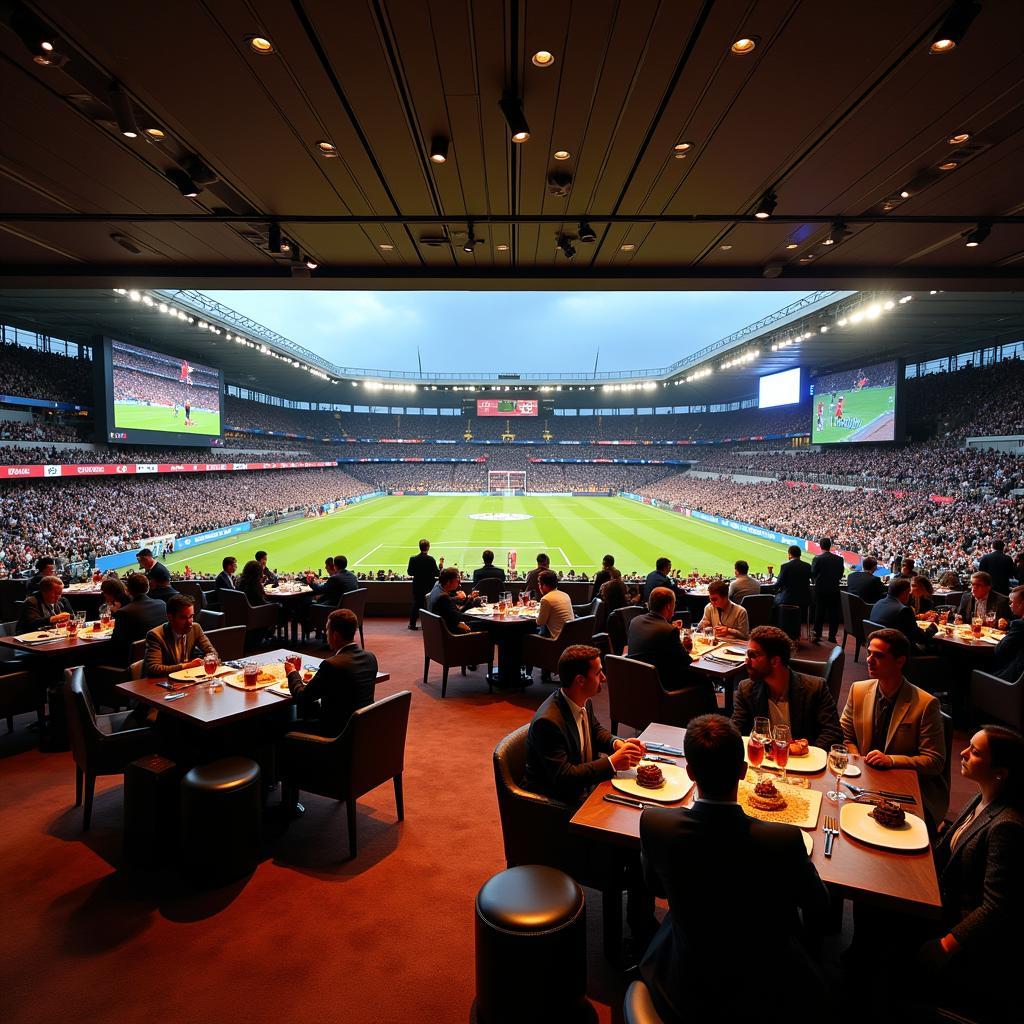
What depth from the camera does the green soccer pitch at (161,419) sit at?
28.8m

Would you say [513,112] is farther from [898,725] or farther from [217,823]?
[217,823]

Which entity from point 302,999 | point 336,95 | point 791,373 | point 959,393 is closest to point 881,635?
point 302,999

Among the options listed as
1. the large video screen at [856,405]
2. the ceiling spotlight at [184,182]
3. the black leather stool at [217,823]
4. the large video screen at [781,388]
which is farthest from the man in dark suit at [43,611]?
the large video screen at [781,388]

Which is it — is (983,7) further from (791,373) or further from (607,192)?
(791,373)

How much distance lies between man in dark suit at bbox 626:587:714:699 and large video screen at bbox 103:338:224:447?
1219 inches

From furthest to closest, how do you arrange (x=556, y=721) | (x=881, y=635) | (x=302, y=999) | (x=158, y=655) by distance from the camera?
1. (x=158, y=655)
2. (x=881, y=635)
3. (x=556, y=721)
4. (x=302, y=999)

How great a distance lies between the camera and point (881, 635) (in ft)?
12.1

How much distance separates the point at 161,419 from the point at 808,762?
118 ft

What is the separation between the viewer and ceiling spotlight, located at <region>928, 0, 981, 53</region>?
323cm

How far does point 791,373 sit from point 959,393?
31.5 ft

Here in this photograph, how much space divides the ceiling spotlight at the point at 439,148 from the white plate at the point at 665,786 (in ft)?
16.3

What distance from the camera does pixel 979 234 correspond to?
5.97 meters

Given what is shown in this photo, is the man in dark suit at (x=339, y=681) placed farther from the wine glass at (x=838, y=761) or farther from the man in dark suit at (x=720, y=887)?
the wine glass at (x=838, y=761)

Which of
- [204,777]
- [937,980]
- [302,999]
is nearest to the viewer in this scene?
[937,980]
